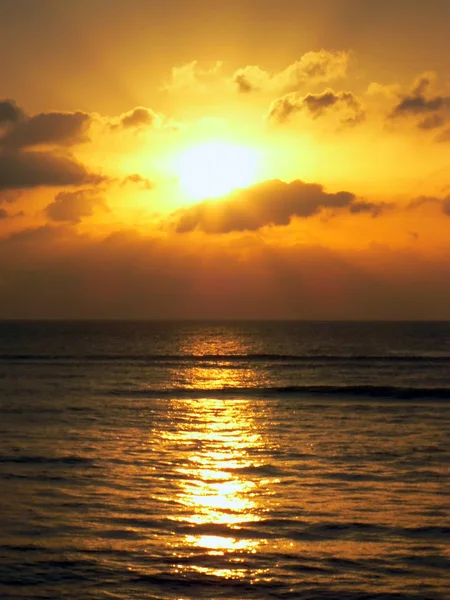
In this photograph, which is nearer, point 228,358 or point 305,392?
point 305,392

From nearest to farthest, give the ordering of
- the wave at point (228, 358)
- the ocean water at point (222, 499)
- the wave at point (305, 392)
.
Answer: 1. the ocean water at point (222, 499)
2. the wave at point (305, 392)
3. the wave at point (228, 358)

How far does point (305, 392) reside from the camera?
57000 millimetres

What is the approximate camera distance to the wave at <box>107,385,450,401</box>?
5338 centimetres

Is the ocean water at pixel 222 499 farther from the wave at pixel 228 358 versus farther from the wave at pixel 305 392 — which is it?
the wave at pixel 228 358

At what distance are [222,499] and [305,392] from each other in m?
36.7

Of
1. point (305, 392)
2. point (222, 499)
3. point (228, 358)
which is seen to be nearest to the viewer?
point (222, 499)

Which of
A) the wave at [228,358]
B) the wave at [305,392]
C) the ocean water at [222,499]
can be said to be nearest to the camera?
the ocean water at [222,499]

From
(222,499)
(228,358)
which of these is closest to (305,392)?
(222,499)

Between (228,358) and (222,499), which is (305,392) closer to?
(222,499)

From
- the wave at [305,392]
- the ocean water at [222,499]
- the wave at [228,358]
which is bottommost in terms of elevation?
the ocean water at [222,499]

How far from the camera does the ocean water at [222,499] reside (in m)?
14.6

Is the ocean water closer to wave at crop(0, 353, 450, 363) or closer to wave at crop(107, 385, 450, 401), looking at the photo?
wave at crop(107, 385, 450, 401)

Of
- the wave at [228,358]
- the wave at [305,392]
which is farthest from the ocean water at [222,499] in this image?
the wave at [228,358]

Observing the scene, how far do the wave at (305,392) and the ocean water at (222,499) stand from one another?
3.99 metres
